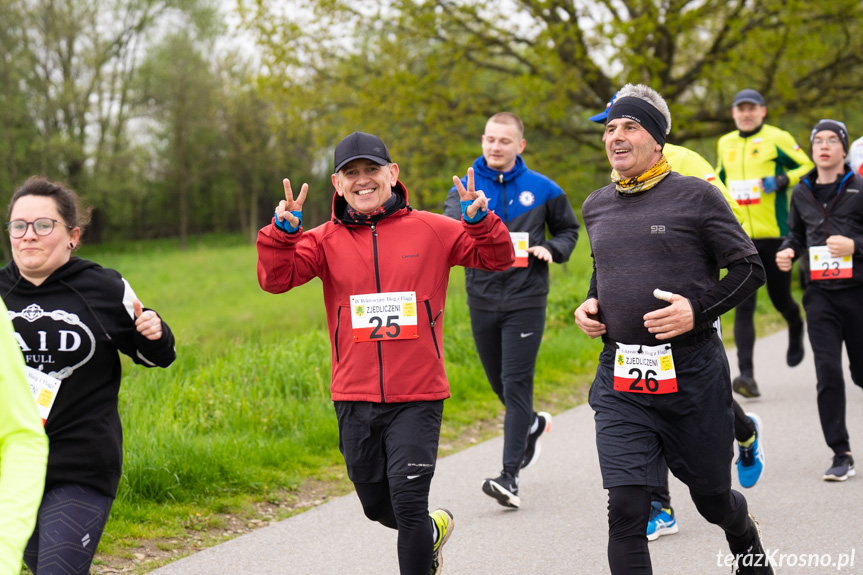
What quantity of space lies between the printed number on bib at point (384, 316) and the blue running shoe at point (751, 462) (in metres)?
2.27

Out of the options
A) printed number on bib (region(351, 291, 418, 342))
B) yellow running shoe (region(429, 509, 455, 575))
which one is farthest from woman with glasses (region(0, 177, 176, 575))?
yellow running shoe (region(429, 509, 455, 575))

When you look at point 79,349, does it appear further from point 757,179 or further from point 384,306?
point 757,179

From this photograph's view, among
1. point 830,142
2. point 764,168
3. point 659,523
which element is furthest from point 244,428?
point 764,168

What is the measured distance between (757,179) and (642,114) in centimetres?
471

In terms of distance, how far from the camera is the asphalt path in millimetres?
4656

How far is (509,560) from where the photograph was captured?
15.6 feet

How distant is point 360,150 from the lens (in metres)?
3.95

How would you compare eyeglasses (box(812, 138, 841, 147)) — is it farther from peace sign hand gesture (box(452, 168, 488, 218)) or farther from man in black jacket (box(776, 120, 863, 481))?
peace sign hand gesture (box(452, 168, 488, 218))

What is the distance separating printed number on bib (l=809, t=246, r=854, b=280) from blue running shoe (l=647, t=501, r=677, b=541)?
193cm

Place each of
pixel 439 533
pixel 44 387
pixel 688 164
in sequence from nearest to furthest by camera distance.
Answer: pixel 44 387, pixel 439 533, pixel 688 164

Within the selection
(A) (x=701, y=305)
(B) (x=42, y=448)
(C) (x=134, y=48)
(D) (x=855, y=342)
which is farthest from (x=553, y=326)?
(C) (x=134, y=48)

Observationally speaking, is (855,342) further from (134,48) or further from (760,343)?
(134,48)

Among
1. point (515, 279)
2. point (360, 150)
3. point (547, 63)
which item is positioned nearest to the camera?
point (360, 150)

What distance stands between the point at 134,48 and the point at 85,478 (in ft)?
143
